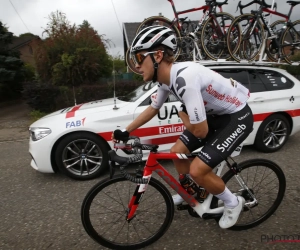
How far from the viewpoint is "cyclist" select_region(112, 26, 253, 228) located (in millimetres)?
1797

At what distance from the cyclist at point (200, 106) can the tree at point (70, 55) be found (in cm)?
969

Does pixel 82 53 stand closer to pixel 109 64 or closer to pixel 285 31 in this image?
pixel 109 64

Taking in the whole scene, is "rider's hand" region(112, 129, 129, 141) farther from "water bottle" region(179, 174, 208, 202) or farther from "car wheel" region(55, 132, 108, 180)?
"car wheel" region(55, 132, 108, 180)

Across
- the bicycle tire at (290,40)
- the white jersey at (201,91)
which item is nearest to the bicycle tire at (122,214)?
the white jersey at (201,91)

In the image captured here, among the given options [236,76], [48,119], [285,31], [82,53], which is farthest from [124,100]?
[82,53]

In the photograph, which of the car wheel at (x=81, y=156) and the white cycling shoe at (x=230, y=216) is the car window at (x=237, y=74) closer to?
the car wheel at (x=81, y=156)

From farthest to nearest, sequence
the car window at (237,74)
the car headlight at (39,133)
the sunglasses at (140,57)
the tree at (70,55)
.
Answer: the tree at (70,55), the car window at (237,74), the car headlight at (39,133), the sunglasses at (140,57)

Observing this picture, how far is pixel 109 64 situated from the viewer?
1322cm

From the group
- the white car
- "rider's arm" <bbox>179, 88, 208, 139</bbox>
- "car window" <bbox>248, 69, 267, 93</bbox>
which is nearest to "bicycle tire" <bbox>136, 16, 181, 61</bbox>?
the white car

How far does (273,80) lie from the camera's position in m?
4.45

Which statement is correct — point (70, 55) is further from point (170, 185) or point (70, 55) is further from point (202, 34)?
point (170, 185)

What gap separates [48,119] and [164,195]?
2520 millimetres

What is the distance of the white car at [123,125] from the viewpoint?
140 inches

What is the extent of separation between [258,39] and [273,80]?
94 centimetres
